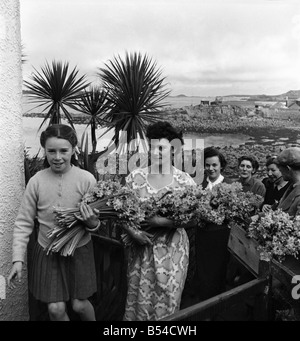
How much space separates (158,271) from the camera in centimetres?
238

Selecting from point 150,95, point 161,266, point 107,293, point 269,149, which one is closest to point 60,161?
point 161,266

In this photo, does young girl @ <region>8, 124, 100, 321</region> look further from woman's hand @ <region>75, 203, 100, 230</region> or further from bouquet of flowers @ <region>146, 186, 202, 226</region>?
bouquet of flowers @ <region>146, 186, 202, 226</region>

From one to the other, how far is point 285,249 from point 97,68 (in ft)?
14.1

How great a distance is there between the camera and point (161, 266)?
2.39 meters

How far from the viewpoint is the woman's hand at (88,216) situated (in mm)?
2090

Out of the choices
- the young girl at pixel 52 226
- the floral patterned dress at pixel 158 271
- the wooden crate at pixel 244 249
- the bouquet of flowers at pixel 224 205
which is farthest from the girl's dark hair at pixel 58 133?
the wooden crate at pixel 244 249

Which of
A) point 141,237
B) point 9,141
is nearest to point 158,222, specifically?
point 141,237

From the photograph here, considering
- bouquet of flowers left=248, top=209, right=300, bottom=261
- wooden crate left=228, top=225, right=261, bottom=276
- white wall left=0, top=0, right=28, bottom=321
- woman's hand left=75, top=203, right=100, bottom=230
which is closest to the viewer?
bouquet of flowers left=248, top=209, right=300, bottom=261

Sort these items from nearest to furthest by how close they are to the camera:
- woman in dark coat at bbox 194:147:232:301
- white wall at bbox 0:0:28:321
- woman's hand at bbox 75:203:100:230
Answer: woman's hand at bbox 75:203:100:230 < white wall at bbox 0:0:28:321 < woman in dark coat at bbox 194:147:232:301

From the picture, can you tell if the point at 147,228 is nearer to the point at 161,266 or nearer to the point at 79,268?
the point at 161,266

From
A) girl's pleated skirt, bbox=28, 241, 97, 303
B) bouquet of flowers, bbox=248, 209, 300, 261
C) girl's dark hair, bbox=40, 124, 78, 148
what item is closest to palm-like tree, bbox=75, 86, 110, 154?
girl's dark hair, bbox=40, 124, 78, 148

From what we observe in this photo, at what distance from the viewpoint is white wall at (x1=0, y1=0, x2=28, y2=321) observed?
2.57m

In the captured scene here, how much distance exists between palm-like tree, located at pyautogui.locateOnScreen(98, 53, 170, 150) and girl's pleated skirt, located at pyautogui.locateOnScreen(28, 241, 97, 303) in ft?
11.4

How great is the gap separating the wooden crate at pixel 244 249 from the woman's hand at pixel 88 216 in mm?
980
